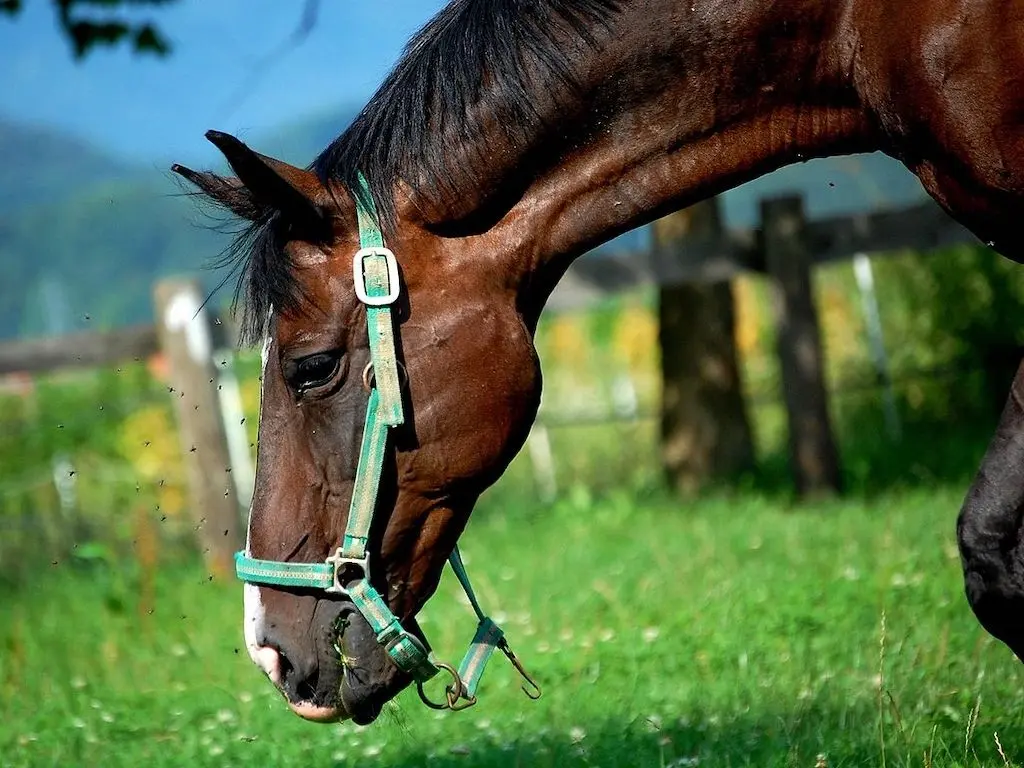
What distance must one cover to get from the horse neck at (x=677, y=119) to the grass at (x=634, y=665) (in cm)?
134

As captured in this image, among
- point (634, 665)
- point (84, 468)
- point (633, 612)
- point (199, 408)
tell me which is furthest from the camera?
point (84, 468)

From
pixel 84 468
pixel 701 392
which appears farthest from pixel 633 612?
pixel 84 468

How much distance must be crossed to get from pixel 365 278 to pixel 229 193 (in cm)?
41

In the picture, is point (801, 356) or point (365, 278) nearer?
point (365, 278)

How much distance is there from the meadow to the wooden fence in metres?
0.56

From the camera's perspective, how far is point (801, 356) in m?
8.19

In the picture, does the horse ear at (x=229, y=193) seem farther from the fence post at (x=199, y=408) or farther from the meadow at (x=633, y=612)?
the fence post at (x=199, y=408)

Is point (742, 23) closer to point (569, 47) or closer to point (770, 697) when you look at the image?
point (569, 47)

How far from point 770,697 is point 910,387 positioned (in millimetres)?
7041

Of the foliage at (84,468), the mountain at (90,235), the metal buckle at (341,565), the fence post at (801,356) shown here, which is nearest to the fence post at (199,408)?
the foliage at (84,468)

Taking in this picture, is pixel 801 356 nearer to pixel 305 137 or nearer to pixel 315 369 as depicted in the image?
pixel 305 137

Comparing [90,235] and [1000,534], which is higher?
[90,235]

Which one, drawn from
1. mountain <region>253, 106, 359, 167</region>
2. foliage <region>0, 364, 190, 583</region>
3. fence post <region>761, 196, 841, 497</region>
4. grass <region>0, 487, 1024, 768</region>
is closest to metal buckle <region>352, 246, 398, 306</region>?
mountain <region>253, 106, 359, 167</region>

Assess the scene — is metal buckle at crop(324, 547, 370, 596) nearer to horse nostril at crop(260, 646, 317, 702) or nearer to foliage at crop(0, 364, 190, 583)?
horse nostril at crop(260, 646, 317, 702)
